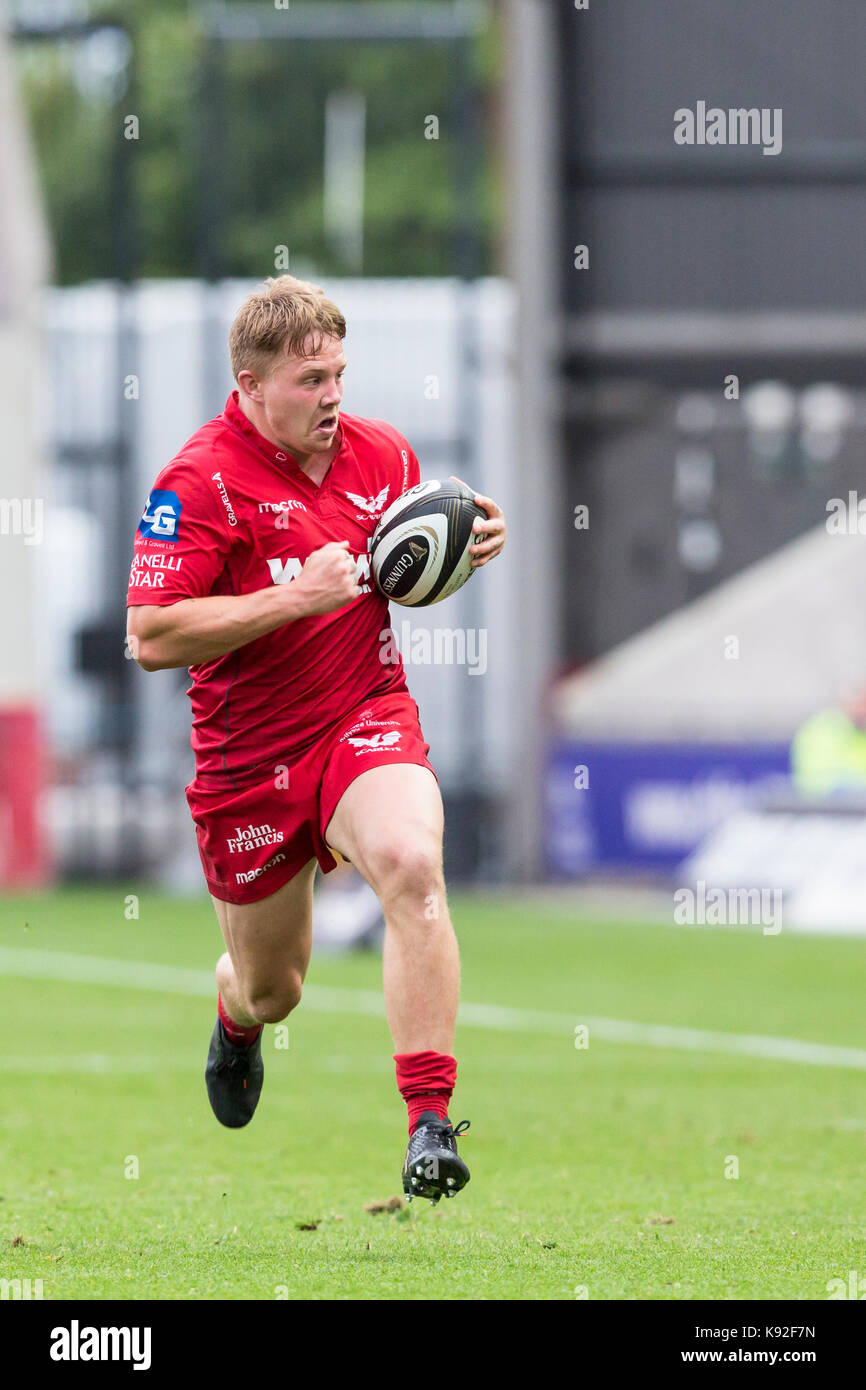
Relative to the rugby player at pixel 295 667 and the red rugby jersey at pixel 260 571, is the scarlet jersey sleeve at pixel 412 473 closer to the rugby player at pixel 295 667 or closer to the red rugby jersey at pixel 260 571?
the rugby player at pixel 295 667

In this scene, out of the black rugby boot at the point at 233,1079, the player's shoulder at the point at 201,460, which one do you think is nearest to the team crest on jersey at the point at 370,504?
the player's shoulder at the point at 201,460

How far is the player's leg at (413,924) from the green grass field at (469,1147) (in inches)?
23.2

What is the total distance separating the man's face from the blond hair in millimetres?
24

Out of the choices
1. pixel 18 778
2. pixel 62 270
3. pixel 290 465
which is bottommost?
pixel 290 465

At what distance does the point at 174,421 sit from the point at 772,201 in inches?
251

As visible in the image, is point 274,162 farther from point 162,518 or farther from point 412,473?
point 162,518

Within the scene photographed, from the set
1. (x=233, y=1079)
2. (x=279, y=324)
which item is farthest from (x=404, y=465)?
(x=233, y=1079)

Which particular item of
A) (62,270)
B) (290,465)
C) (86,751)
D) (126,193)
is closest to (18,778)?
(86,751)

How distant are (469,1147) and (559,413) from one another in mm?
15068

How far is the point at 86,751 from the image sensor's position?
897 inches

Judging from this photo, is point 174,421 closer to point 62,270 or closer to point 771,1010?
point 771,1010

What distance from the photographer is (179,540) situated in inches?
235

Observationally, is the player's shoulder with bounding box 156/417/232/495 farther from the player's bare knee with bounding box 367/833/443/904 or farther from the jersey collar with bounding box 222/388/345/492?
the player's bare knee with bounding box 367/833/443/904
